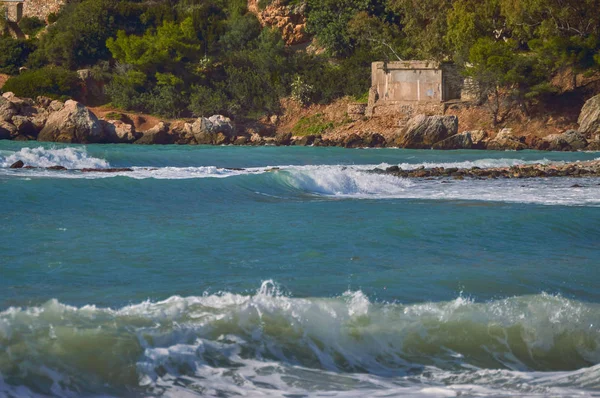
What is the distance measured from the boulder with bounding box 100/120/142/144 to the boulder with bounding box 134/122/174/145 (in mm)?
400

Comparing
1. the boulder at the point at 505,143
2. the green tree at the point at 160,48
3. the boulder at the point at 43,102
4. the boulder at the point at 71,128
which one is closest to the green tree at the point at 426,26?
the boulder at the point at 505,143

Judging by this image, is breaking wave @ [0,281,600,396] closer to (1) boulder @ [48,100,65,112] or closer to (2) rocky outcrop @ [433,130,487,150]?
(2) rocky outcrop @ [433,130,487,150]

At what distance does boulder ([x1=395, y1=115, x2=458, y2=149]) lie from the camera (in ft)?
141

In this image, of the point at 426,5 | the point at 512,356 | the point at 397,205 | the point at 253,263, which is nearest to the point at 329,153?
the point at 426,5

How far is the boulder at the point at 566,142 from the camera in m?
40.0

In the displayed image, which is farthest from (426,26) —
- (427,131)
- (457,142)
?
(457,142)

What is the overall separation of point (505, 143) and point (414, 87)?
23.8 ft

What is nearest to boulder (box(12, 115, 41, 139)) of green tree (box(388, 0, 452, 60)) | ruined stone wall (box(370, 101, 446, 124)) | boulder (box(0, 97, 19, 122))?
boulder (box(0, 97, 19, 122))

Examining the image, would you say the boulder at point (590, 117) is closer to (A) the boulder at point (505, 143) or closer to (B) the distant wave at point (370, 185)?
(A) the boulder at point (505, 143)

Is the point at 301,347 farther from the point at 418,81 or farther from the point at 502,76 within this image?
the point at 418,81

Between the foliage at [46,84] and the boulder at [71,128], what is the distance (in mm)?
7788

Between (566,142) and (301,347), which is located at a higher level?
(566,142)

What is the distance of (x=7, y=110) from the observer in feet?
144

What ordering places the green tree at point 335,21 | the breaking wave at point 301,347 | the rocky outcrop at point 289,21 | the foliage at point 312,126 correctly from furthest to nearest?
the rocky outcrop at point 289,21 → the green tree at point 335,21 → the foliage at point 312,126 → the breaking wave at point 301,347
